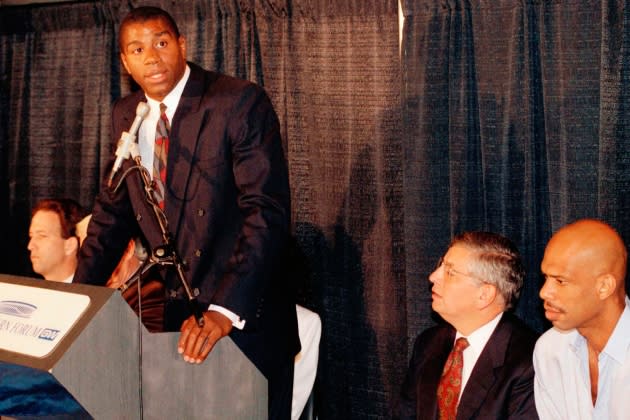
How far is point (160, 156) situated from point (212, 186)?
0.69ft

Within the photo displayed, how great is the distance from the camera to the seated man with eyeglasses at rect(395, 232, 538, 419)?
3168 millimetres

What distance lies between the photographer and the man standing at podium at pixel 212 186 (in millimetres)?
2828

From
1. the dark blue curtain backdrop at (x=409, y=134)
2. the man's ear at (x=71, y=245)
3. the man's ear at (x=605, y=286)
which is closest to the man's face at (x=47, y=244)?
the man's ear at (x=71, y=245)

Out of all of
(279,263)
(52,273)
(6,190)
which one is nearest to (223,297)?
(279,263)

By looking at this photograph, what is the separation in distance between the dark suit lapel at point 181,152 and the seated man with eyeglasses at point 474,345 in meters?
1.09

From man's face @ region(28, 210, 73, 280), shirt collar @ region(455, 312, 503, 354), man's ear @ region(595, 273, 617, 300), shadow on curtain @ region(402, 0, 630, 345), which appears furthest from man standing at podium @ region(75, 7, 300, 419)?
man's face @ region(28, 210, 73, 280)

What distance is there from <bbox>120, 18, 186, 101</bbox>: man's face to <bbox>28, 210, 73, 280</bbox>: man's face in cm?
169

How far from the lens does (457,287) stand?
337cm

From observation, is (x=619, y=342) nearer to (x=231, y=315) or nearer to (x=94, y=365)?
(x=231, y=315)

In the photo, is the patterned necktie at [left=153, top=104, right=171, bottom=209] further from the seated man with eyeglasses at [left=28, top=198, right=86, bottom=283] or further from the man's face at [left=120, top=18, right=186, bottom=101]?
the seated man with eyeglasses at [left=28, top=198, right=86, bottom=283]

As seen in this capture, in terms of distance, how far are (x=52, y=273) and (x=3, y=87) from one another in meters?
1.84

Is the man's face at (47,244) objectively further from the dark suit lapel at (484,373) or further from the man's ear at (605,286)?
the man's ear at (605,286)

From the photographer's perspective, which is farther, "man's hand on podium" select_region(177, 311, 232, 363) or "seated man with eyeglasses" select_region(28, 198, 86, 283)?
"seated man with eyeglasses" select_region(28, 198, 86, 283)

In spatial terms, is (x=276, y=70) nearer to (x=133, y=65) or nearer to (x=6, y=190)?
(x=133, y=65)
